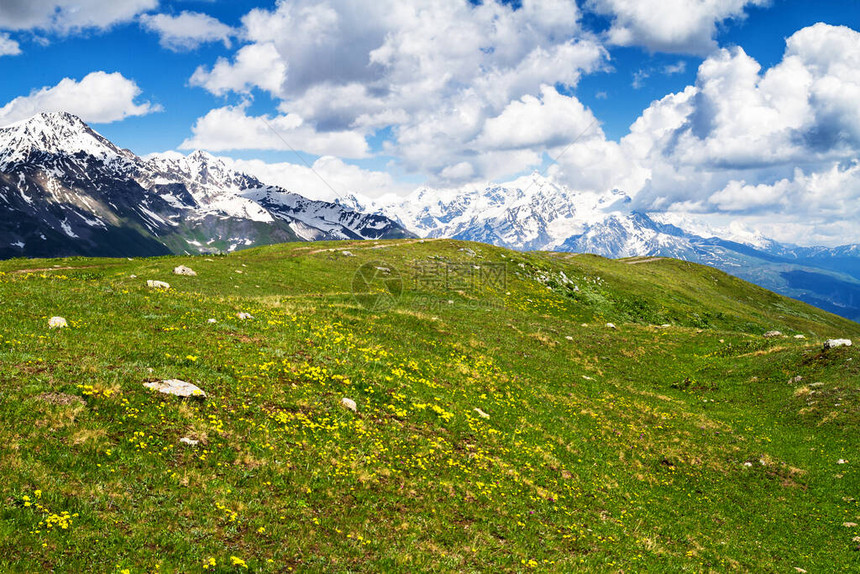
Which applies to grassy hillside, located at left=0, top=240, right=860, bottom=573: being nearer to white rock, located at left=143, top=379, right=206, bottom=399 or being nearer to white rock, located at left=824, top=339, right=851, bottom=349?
white rock, located at left=143, top=379, right=206, bottom=399

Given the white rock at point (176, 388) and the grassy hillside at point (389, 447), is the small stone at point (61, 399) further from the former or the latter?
the white rock at point (176, 388)

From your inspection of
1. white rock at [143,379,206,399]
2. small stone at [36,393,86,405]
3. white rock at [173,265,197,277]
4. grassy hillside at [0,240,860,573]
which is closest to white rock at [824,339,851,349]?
grassy hillside at [0,240,860,573]

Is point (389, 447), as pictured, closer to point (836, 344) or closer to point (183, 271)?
point (836, 344)

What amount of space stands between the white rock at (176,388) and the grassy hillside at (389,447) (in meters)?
0.39

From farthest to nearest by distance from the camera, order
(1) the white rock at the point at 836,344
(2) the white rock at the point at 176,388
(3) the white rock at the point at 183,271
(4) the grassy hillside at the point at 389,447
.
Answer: (3) the white rock at the point at 183,271 < (1) the white rock at the point at 836,344 < (2) the white rock at the point at 176,388 < (4) the grassy hillside at the point at 389,447

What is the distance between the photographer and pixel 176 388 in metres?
15.5

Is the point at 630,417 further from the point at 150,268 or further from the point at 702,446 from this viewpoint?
the point at 150,268

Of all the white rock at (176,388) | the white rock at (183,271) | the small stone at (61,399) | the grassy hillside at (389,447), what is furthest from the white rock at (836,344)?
the white rock at (183,271)

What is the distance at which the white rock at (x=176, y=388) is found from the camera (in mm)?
15133

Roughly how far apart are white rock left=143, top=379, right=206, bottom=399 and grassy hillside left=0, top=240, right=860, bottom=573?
39 centimetres

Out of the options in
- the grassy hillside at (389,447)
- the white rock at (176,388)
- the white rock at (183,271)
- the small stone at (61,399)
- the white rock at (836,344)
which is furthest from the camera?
the white rock at (183,271)

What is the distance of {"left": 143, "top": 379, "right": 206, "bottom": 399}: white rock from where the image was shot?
49.6 feet

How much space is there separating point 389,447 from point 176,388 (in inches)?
324

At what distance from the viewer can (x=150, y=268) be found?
5106cm
